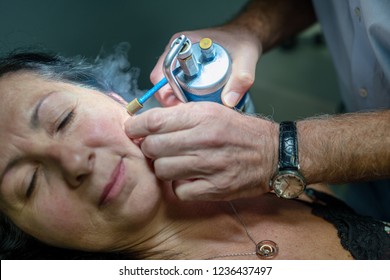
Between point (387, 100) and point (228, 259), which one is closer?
point (228, 259)

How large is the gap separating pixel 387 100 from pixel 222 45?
2.00ft

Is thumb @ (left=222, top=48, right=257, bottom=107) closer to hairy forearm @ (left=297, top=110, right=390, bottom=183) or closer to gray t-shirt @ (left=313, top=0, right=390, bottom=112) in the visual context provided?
hairy forearm @ (left=297, top=110, right=390, bottom=183)

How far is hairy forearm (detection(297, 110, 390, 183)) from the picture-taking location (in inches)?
50.4

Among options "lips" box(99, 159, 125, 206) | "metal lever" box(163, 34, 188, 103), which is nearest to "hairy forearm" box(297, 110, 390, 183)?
"metal lever" box(163, 34, 188, 103)

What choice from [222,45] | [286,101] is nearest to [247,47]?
[222,45]

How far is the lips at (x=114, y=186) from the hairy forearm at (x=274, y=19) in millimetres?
797

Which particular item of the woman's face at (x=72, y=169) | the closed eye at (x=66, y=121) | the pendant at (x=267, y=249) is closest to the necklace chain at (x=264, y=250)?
the pendant at (x=267, y=249)

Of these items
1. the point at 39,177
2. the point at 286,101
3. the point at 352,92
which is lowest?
the point at 286,101

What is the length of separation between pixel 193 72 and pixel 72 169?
42cm

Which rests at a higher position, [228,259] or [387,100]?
[387,100]

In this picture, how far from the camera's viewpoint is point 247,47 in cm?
151
